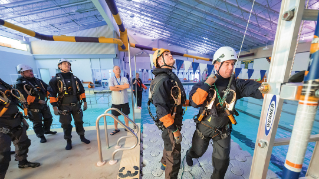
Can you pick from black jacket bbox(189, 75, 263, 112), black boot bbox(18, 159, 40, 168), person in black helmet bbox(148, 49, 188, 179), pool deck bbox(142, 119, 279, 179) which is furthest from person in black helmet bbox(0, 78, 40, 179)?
black jacket bbox(189, 75, 263, 112)

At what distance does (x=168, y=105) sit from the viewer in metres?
1.75

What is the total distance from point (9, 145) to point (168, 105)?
8.65 ft

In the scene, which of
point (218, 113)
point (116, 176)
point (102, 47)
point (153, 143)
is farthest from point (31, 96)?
point (102, 47)

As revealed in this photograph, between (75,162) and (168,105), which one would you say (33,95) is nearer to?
(75,162)

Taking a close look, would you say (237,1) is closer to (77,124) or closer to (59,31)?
(77,124)

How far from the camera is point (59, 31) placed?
43.4 ft

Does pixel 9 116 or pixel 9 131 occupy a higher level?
pixel 9 116

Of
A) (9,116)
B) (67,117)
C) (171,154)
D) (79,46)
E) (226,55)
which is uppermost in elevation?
(79,46)

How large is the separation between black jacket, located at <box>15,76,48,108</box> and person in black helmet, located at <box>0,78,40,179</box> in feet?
2.76

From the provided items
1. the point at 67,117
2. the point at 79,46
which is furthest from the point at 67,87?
the point at 79,46

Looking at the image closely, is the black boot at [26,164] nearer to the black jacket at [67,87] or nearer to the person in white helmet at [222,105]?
the black jacket at [67,87]

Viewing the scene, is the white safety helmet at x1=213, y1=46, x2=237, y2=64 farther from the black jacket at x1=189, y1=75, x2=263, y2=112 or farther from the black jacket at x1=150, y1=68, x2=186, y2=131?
the black jacket at x1=150, y1=68, x2=186, y2=131

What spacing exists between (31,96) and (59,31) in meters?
14.5

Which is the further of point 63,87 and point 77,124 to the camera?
point 77,124
